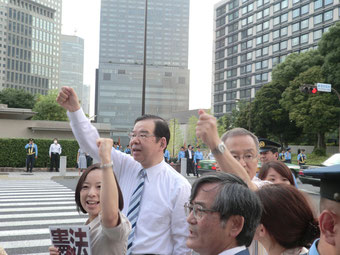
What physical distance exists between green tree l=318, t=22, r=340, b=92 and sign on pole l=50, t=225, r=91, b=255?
37.0 metres

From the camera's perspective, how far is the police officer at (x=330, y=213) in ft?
3.65

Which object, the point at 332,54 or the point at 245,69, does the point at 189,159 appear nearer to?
the point at 332,54

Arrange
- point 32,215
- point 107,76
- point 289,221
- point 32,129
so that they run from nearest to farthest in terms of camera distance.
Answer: point 289,221, point 32,215, point 32,129, point 107,76

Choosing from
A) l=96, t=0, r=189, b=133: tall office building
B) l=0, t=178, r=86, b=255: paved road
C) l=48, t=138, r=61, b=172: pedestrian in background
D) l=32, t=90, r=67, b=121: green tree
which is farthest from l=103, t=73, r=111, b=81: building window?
l=0, t=178, r=86, b=255: paved road

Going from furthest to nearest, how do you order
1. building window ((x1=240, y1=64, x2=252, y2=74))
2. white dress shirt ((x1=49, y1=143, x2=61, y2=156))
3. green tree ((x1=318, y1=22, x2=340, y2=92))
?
building window ((x1=240, y1=64, x2=252, y2=74)) → green tree ((x1=318, y1=22, x2=340, y2=92)) → white dress shirt ((x1=49, y1=143, x2=61, y2=156))

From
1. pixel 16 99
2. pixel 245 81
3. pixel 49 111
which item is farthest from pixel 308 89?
pixel 245 81

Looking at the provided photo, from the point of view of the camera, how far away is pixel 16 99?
62.8 metres

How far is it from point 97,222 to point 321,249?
4.91 ft

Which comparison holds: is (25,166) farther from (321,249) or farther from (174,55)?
(174,55)

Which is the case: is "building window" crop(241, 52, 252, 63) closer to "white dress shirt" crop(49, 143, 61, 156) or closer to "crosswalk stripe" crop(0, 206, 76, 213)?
"white dress shirt" crop(49, 143, 61, 156)

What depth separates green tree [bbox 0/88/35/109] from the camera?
6209 cm

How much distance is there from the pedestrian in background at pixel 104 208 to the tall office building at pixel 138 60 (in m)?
123

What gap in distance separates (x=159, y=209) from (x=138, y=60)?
147113 mm

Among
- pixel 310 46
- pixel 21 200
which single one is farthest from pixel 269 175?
pixel 310 46
